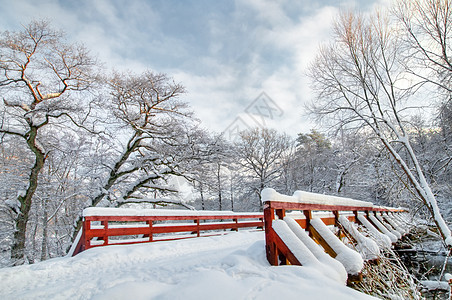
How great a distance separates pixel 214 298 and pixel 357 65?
10022mm

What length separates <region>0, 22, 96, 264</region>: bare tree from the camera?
352 inches

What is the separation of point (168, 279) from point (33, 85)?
11249 millimetres

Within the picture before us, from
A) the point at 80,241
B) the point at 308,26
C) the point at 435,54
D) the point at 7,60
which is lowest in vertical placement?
the point at 80,241

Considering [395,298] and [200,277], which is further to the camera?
[395,298]

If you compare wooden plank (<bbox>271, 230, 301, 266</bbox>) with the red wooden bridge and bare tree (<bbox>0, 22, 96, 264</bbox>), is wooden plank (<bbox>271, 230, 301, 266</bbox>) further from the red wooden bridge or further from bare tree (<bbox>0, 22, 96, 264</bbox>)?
bare tree (<bbox>0, 22, 96, 264</bbox>)

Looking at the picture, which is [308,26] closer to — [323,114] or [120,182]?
[323,114]

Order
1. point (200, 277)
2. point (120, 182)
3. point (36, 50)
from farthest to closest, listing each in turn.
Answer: point (120, 182), point (36, 50), point (200, 277)

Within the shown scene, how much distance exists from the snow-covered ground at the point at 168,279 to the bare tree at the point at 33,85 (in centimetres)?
847

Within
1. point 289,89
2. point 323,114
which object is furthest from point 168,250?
point 289,89

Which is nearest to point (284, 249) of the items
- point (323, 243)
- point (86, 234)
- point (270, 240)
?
point (270, 240)

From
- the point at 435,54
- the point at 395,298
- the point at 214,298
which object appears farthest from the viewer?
the point at 435,54

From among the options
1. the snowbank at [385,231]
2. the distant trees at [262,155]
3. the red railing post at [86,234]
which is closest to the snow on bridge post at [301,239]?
the red railing post at [86,234]

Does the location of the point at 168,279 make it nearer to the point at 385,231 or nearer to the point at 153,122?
the point at 385,231

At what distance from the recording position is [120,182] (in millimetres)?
12711
